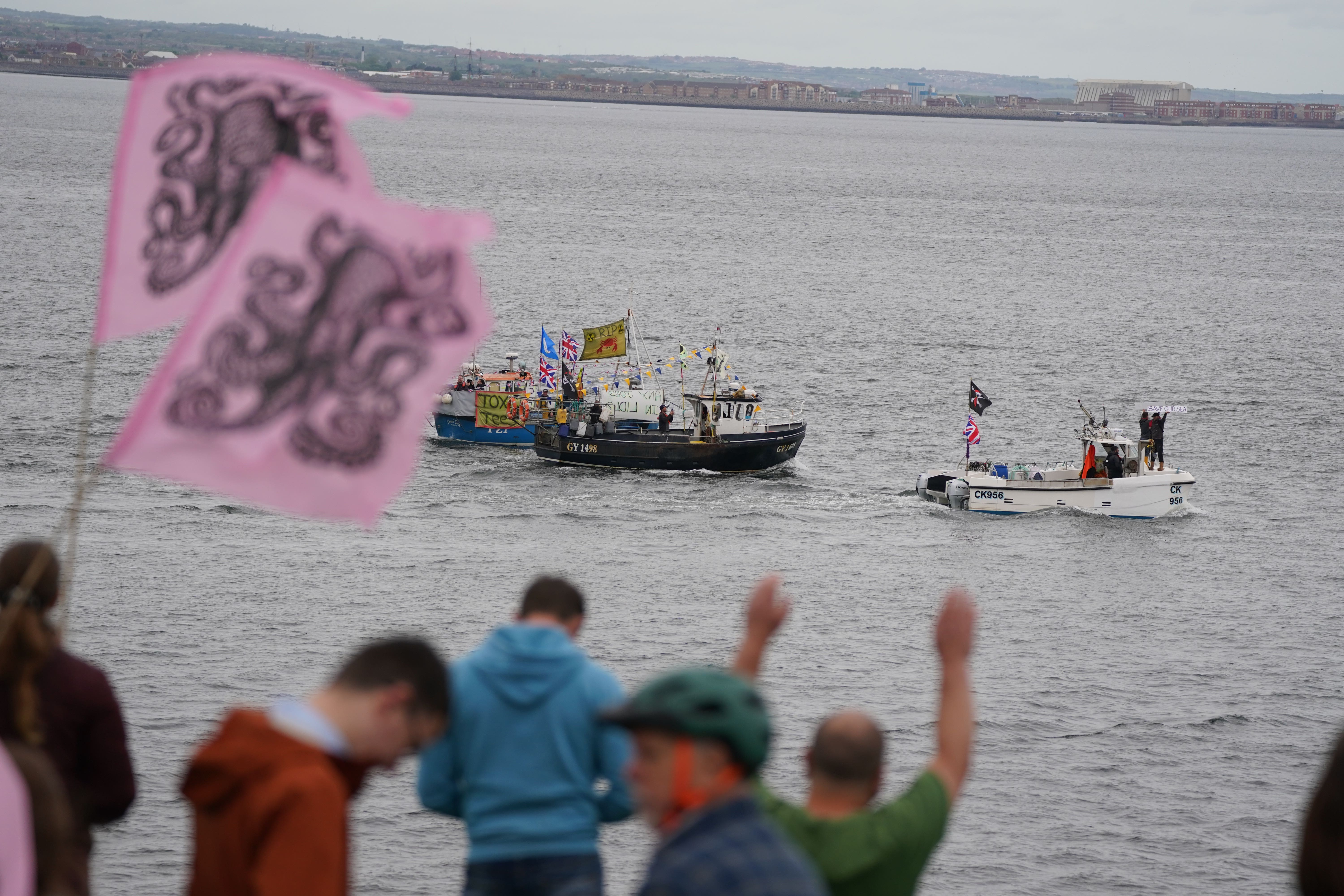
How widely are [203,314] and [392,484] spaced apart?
874 mm

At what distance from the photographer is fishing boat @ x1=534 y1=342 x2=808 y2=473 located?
174ft

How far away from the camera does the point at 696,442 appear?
5309 centimetres

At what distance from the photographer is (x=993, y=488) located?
4909 cm

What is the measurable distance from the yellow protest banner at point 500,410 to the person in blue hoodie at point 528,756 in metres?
50.6

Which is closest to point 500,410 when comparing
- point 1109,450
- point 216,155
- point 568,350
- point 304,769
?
point 568,350

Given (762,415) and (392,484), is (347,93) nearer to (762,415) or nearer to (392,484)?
(392,484)

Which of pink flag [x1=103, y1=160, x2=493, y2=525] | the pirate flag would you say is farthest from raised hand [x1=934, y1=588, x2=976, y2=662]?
the pirate flag

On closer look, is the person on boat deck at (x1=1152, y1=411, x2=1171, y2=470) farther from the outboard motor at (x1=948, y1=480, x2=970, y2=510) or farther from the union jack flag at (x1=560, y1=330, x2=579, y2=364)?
the union jack flag at (x1=560, y1=330, x2=579, y2=364)

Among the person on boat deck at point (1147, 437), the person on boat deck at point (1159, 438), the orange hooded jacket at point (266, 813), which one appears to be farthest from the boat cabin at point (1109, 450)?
the orange hooded jacket at point (266, 813)

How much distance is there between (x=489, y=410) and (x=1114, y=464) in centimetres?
2217

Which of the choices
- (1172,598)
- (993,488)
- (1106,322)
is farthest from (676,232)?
(1172,598)

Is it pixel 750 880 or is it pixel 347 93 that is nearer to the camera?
pixel 750 880

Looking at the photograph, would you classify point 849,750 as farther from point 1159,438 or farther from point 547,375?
point 547,375

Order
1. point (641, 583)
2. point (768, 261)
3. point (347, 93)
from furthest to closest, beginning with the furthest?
point (768, 261)
point (641, 583)
point (347, 93)
